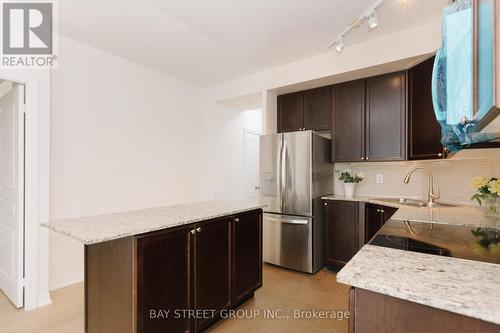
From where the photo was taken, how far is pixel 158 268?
1.57 meters

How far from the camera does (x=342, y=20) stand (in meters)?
2.47

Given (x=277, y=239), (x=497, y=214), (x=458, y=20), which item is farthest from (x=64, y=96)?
(x=497, y=214)

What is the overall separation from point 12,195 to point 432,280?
10.9 feet

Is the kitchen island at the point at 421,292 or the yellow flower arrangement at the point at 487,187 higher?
the yellow flower arrangement at the point at 487,187

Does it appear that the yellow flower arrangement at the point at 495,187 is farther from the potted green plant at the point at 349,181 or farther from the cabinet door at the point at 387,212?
the potted green plant at the point at 349,181

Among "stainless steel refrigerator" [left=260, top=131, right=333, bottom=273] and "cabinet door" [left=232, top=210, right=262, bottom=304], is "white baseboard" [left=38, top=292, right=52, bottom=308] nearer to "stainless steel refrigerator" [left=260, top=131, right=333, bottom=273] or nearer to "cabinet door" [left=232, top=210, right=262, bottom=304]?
"cabinet door" [left=232, top=210, right=262, bottom=304]

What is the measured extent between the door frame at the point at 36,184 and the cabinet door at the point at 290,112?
2817mm

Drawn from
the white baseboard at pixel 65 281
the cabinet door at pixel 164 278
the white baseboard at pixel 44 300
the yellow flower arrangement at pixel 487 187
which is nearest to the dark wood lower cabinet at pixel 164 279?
the cabinet door at pixel 164 278

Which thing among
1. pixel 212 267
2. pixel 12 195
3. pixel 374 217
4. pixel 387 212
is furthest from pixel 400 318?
pixel 12 195

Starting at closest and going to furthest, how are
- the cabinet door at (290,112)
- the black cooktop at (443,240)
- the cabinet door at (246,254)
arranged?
the black cooktop at (443,240), the cabinet door at (246,254), the cabinet door at (290,112)

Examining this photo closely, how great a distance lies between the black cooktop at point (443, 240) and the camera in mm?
1071

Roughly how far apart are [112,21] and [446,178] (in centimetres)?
392

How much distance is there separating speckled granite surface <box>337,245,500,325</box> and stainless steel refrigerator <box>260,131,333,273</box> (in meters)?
2.03

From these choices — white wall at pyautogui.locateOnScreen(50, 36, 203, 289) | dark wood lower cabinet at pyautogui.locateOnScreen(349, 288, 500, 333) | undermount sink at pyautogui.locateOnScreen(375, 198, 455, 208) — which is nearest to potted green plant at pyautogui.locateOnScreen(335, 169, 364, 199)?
undermount sink at pyautogui.locateOnScreen(375, 198, 455, 208)
